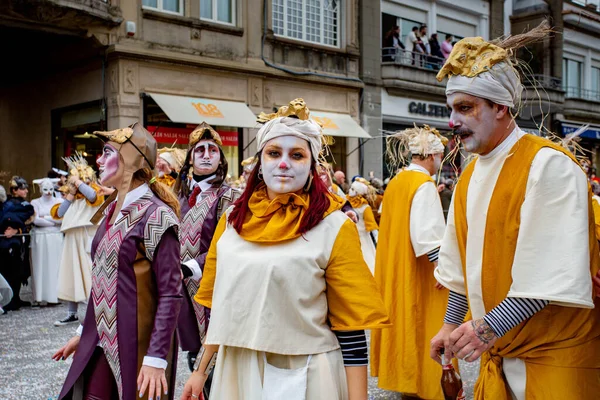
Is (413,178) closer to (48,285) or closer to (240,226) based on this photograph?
(240,226)

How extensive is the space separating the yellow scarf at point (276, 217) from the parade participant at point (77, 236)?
652cm

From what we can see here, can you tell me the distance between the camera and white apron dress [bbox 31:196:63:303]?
10.1 m

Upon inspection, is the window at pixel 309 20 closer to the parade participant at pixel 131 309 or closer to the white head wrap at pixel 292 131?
the parade participant at pixel 131 309

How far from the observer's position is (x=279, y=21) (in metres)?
18.4

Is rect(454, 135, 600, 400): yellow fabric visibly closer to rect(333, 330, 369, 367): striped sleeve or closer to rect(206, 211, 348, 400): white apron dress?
rect(333, 330, 369, 367): striped sleeve

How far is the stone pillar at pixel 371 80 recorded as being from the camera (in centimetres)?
2009

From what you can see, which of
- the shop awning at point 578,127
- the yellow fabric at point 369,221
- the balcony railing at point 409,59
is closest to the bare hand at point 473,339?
the yellow fabric at point 369,221

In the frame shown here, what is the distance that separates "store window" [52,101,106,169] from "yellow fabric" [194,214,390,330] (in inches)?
529

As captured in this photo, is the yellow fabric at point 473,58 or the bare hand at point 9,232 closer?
the yellow fabric at point 473,58

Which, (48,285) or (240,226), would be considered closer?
(240,226)

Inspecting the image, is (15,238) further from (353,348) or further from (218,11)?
(218,11)

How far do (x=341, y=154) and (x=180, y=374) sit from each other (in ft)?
47.6

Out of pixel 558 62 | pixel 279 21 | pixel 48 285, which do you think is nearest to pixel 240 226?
pixel 48 285

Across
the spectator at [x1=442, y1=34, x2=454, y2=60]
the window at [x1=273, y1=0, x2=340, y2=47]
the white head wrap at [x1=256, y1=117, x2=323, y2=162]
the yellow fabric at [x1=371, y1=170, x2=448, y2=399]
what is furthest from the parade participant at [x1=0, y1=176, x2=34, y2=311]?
the spectator at [x1=442, y1=34, x2=454, y2=60]
